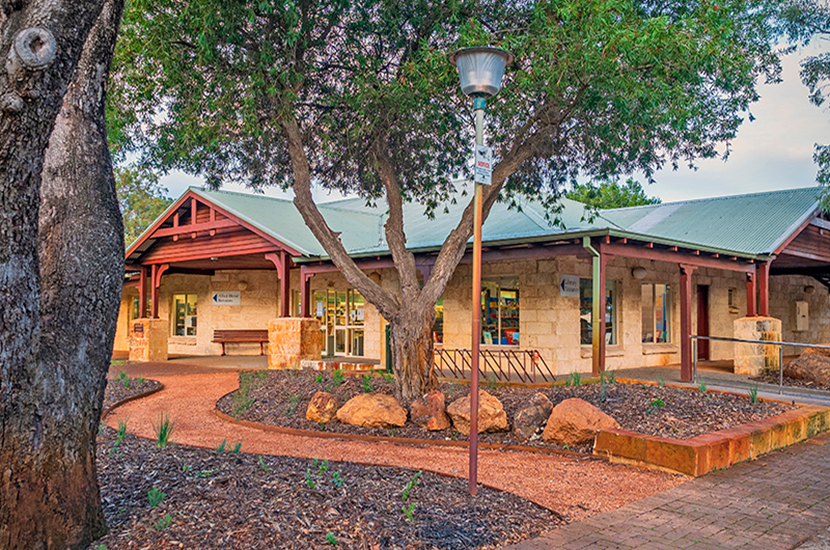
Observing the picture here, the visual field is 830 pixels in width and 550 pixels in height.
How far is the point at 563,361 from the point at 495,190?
17.0ft

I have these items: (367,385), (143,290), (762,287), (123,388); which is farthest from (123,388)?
(762,287)

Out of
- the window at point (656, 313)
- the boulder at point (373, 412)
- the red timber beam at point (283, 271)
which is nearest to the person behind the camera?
the boulder at point (373, 412)

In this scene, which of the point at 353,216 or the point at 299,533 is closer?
the point at 299,533

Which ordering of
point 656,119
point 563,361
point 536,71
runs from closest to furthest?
point 536,71, point 656,119, point 563,361

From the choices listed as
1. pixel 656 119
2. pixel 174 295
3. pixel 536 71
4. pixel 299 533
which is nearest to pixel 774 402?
pixel 656 119

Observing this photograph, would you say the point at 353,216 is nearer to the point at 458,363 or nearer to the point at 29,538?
the point at 458,363

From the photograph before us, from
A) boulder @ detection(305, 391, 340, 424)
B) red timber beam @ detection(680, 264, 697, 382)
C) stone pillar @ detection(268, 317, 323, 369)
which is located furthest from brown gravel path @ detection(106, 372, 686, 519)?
red timber beam @ detection(680, 264, 697, 382)

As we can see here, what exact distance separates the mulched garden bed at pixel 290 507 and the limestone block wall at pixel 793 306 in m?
17.3

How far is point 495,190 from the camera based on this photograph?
905cm

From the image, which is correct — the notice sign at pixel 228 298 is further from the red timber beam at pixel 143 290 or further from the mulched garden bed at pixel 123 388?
the mulched garden bed at pixel 123 388

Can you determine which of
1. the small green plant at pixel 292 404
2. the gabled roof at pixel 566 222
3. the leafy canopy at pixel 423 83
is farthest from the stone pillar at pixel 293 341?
the small green plant at pixel 292 404

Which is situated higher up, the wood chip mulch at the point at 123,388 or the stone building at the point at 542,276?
the stone building at the point at 542,276

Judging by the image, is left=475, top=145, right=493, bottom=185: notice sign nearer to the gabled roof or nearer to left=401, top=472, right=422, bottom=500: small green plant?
left=401, top=472, right=422, bottom=500: small green plant

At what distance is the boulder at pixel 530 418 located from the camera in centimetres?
715
